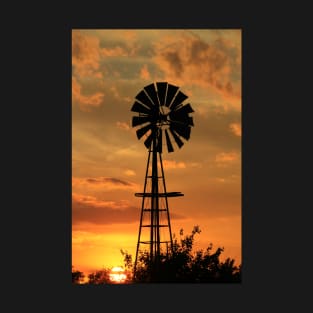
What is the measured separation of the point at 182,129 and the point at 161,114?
2.84 feet

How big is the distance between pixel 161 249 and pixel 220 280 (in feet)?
7.77

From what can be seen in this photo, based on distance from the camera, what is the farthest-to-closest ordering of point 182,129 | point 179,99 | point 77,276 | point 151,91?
point 77,276 < point 182,129 < point 179,99 < point 151,91

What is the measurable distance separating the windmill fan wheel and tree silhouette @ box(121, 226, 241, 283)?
165 inches

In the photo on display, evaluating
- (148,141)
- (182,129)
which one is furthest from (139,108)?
(182,129)

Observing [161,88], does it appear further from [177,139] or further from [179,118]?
[177,139]

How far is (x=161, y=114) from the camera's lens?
111 ft

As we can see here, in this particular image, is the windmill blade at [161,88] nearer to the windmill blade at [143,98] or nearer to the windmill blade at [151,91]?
the windmill blade at [151,91]

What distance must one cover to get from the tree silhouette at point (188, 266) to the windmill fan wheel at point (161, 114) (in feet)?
13.8

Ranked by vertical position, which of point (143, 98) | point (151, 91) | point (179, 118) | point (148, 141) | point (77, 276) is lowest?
point (77, 276)

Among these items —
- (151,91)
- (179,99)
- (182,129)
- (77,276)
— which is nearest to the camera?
(151,91)

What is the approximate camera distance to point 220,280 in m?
35.4

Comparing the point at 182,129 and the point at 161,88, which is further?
the point at 182,129

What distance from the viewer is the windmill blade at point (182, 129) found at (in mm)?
33688

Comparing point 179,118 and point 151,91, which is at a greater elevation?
point 151,91
